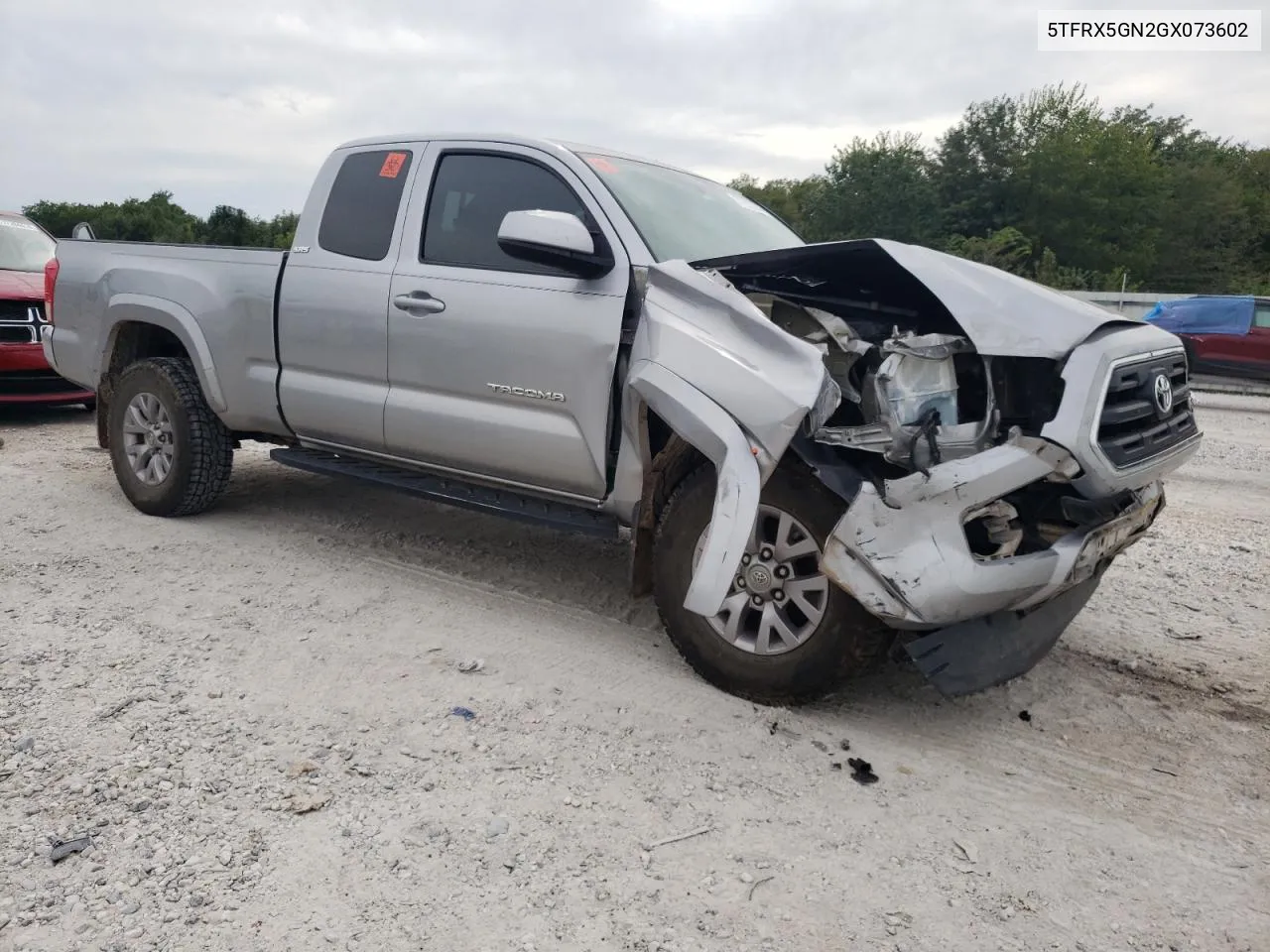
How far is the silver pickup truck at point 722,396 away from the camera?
9.31 feet

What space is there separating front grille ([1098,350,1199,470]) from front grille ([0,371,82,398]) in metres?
8.09

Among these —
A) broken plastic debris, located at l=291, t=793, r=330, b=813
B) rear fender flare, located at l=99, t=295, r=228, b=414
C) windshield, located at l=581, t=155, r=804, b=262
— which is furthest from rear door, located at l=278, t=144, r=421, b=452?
broken plastic debris, located at l=291, t=793, r=330, b=813

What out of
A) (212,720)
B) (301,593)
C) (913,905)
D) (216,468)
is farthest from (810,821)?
(216,468)

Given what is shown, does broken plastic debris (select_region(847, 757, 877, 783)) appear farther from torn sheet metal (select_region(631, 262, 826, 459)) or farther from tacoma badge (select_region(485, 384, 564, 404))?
tacoma badge (select_region(485, 384, 564, 404))

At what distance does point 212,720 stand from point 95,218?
37669 millimetres

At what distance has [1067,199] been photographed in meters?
39.6

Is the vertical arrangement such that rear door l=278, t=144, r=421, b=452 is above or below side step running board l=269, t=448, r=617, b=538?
above

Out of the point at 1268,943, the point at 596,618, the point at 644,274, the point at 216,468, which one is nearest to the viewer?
the point at 1268,943

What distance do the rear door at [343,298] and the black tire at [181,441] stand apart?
659 mm

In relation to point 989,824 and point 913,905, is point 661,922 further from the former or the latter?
point 989,824

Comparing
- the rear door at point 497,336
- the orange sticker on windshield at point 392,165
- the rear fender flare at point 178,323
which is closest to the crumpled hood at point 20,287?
the rear fender flare at point 178,323

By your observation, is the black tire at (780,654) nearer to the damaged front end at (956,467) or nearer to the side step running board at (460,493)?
the damaged front end at (956,467)

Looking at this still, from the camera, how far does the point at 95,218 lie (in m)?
34.5

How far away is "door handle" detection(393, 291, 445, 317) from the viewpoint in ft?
13.3
